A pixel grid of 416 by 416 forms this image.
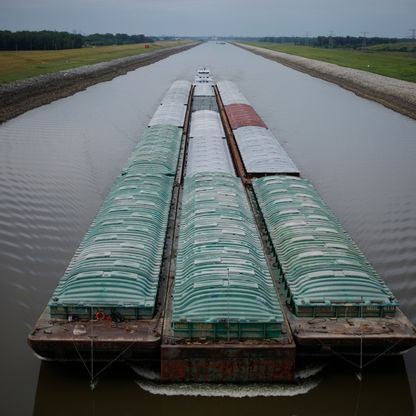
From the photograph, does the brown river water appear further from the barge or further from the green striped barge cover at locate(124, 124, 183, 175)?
the green striped barge cover at locate(124, 124, 183, 175)

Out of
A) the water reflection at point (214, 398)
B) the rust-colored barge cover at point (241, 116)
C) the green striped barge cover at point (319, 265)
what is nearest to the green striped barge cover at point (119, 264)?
the water reflection at point (214, 398)

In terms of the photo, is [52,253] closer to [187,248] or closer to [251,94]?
[187,248]

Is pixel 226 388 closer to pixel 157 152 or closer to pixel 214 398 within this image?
pixel 214 398

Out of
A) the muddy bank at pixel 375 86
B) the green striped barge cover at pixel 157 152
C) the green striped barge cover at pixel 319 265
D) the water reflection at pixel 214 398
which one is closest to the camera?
the water reflection at pixel 214 398

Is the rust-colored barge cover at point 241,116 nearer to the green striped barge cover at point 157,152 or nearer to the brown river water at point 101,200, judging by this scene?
the brown river water at point 101,200

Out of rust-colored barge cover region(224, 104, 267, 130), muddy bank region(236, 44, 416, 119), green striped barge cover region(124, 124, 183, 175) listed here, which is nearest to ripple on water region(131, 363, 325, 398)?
green striped barge cover region(124, 124, 183, 175)

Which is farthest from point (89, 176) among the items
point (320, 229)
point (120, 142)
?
point (320, 229)

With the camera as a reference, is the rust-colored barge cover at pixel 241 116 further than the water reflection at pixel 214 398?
Yes

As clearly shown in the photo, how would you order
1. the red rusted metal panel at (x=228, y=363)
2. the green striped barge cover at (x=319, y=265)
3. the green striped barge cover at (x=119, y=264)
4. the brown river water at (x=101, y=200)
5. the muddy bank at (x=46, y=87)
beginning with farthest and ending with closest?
the muddy bank at (x=46, y=87)
the green striped barge cover at (x=319, y=265)
the green striped barge cover at (x=119, y=264)
the brown river water at (x=101, y=200)
the red rusted metal panel at (x=228, y=363)
